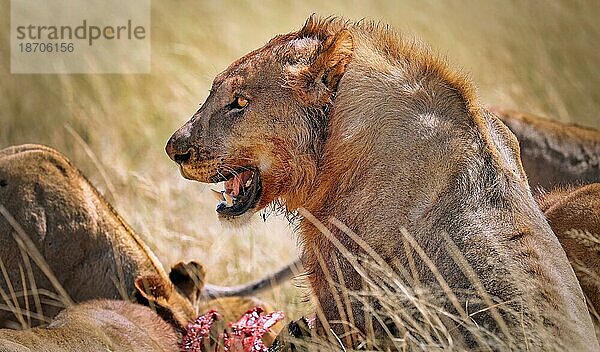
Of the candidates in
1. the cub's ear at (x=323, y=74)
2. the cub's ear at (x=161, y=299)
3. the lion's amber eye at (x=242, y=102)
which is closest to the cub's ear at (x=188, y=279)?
the cub's ear at (x=161, y=299)

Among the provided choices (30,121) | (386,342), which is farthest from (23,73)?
(386,342)

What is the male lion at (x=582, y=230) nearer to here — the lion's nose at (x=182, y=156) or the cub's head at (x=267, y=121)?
the cub's head at (x=267, y=121)

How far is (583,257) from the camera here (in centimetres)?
426

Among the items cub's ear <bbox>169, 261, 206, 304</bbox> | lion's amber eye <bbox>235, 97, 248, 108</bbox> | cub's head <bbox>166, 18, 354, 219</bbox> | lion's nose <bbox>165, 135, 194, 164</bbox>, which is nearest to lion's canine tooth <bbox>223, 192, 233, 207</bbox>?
cub's head <bbox>166, 18, 354, 219</bbox>

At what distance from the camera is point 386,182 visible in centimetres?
366

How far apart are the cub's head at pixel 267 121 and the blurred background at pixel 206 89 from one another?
1904mm

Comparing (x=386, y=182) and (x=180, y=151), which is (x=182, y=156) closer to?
(x=180, y=151)

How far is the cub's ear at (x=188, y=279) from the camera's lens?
4727 millimetres

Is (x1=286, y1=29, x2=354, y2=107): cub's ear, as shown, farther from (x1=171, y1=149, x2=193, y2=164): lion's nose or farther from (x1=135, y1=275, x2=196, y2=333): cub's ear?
(x1=135, y1=275, x2=196, y2=333): cub's ear

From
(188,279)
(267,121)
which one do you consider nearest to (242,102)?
(267,121)

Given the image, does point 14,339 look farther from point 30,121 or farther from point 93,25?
point 30,121

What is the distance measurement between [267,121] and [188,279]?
1.12m

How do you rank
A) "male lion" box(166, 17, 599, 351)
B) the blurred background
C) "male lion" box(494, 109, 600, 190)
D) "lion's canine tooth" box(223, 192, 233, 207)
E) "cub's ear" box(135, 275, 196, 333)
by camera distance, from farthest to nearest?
the blurred background, "male lion" box(494, 109, 600, 190), "cub's ear" box(135, 275, 196, 333), "lion's canine tooth" box(223, 192, 233, 207), "male lion" box(166, 17, 599, 351)

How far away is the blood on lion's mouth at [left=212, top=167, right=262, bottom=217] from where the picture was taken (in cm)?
392
